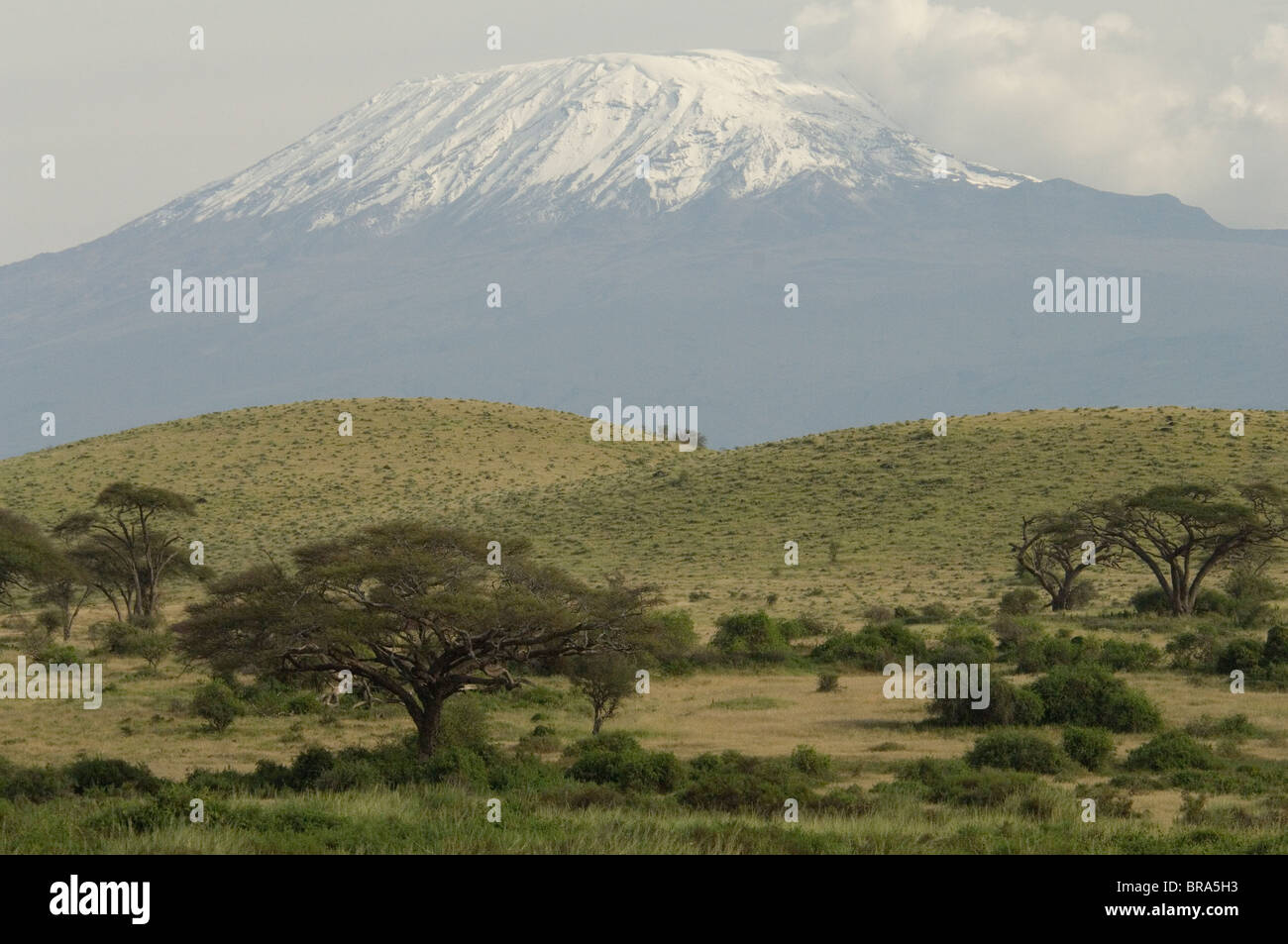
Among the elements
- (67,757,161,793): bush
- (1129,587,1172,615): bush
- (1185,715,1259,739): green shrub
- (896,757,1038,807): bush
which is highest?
(1129,587,1172,615): bush

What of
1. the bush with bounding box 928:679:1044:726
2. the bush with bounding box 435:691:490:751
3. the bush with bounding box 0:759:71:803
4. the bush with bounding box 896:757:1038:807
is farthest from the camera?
the bush with bounding box 928:679:1044:726

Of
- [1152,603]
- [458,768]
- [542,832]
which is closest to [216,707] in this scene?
[458,768]

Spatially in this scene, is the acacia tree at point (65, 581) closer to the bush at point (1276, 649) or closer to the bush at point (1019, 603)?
the bush at point (1019, 603)

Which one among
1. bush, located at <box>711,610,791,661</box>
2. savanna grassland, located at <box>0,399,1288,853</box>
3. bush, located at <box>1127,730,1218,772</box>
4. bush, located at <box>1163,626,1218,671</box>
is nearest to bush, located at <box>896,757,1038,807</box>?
savanna grassland, located at <box>0,399,1288,853</box>

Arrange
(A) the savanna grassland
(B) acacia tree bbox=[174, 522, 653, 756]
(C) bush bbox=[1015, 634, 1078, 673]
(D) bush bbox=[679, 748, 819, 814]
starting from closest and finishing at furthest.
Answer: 1. (A) the savanna grassland
2. (D) bush bbox=[679, 748, 819, 814]
3. (B) acacia tree bbox=[174, 522, 653, 756]
4. (C) bush bbox=[1015, 634, 1078, 673]

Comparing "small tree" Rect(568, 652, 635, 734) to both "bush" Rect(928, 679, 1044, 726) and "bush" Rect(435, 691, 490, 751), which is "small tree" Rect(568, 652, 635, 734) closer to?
"bush" Rect(435, 691, 490, 751)

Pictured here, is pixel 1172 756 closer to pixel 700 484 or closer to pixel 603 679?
pixel 603 679

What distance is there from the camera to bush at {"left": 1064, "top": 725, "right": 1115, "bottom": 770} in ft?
79.0

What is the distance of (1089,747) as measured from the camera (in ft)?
79.7

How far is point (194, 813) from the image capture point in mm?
15211

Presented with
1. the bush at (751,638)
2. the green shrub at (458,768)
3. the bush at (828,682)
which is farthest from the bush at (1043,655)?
the green shrub at (458,768)

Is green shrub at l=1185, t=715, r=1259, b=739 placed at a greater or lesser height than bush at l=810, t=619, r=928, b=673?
lesser

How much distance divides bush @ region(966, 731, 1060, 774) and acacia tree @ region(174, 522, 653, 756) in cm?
588

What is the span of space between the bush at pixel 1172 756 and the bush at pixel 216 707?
17.1 metres
